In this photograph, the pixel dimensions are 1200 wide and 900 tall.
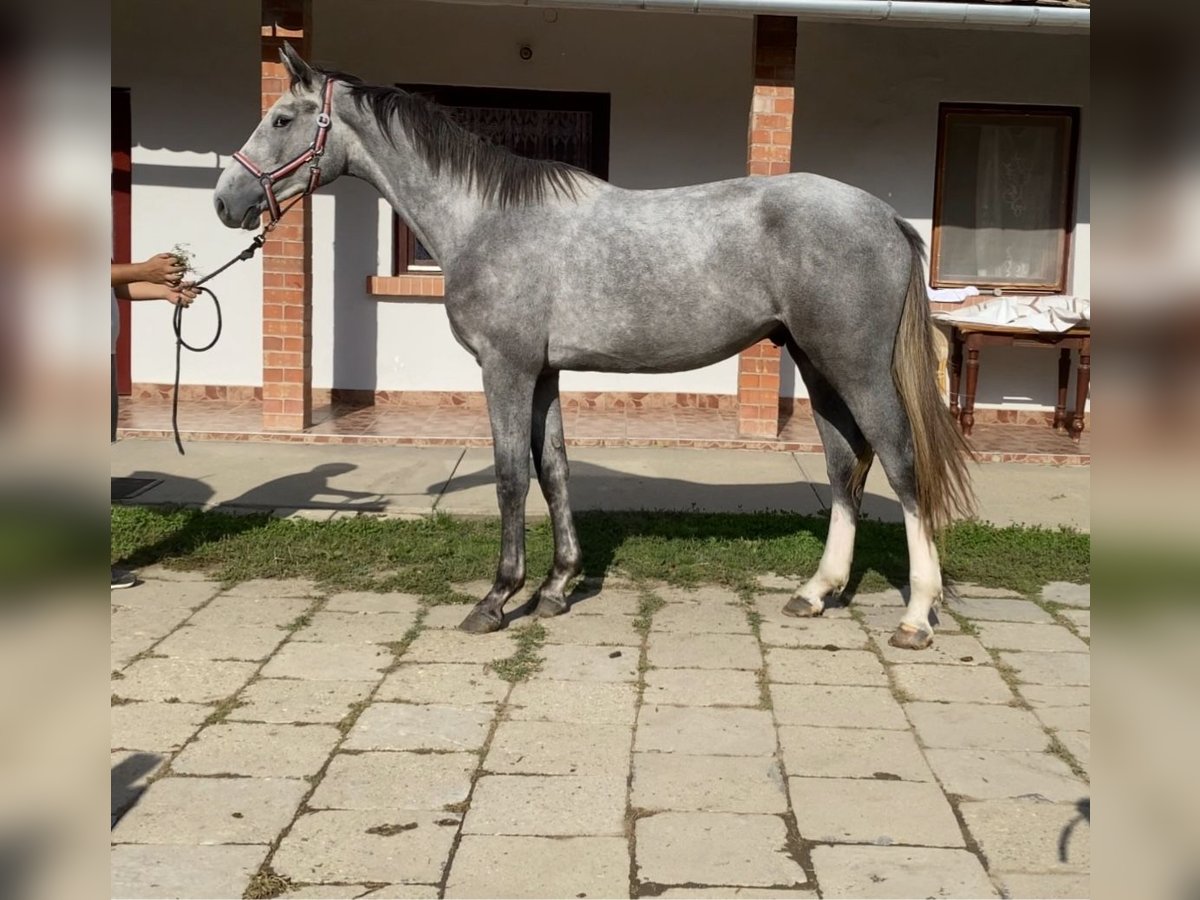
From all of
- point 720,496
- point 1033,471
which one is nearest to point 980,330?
point 1033,471

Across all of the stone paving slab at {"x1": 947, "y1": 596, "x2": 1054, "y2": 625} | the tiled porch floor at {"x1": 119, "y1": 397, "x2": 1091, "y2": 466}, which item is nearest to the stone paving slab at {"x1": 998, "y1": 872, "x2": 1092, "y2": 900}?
the stone paving slab at {"x1": 947, "y1": 596, "x2": 1054, "y2": 625}

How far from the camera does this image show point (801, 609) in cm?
488

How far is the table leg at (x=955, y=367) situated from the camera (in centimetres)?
928

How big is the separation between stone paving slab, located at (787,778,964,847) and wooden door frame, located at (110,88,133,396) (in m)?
7.89

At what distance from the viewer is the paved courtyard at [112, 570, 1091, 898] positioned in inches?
109

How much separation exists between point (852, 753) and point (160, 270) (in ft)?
9.69

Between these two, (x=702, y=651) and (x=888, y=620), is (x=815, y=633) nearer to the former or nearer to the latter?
(x=888, y=620)

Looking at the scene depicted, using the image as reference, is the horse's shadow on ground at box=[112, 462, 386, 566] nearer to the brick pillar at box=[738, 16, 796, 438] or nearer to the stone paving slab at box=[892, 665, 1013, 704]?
the brick pillar at box=[738, 16, 796, 438]

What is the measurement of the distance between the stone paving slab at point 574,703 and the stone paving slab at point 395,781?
0.40 meters

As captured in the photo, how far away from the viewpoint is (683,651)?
Result: 443 cm

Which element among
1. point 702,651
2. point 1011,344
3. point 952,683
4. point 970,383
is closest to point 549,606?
point 702,651

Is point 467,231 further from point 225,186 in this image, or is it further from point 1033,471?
point 1033,471

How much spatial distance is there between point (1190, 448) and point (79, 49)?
0.65m

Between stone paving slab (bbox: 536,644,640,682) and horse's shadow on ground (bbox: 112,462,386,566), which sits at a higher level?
horse's shadow on ground (bbox: 112,462,386,566)
